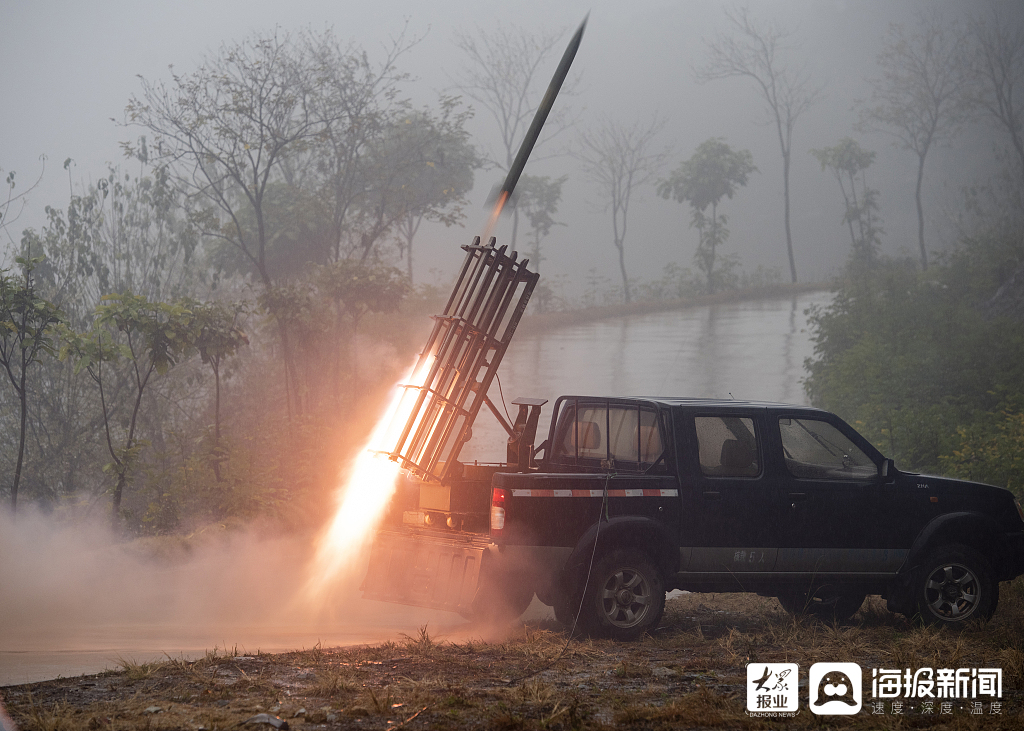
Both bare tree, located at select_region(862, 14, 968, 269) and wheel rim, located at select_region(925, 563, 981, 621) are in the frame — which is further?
bare tree, located at select_region(862, 14, 968, 269)

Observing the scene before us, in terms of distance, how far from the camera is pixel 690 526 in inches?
306

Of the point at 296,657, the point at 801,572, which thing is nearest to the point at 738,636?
the point at 801,572

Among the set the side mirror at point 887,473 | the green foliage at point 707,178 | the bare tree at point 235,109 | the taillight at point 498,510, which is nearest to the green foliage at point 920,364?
the side mirror at point 887,473

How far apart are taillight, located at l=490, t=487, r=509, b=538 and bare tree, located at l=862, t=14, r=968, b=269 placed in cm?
2836

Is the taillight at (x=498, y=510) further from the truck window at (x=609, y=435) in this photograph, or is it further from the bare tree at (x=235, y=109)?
the bare tree at (x=235, y=109)

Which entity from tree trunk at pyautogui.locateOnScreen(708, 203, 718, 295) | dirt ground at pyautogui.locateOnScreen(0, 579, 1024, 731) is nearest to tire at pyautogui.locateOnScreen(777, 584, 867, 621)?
dirt ground at pyautogui.locateOnScreen(0, 579, 1024, 731)

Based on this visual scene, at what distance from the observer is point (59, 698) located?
552 cm

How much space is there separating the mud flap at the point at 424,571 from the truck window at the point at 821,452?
291 centimetres

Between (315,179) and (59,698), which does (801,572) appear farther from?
(315,179)

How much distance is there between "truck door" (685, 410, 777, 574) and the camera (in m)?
7.81

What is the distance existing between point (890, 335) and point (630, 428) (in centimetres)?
1407

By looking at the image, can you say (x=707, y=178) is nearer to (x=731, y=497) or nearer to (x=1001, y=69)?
(x=1001, y=69)

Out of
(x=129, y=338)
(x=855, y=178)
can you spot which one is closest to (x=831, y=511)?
(x=129, y=338)

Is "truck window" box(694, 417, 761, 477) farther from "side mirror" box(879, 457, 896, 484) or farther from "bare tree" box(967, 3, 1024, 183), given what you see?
"bare tree" box(967, 3, 1024, 183)
